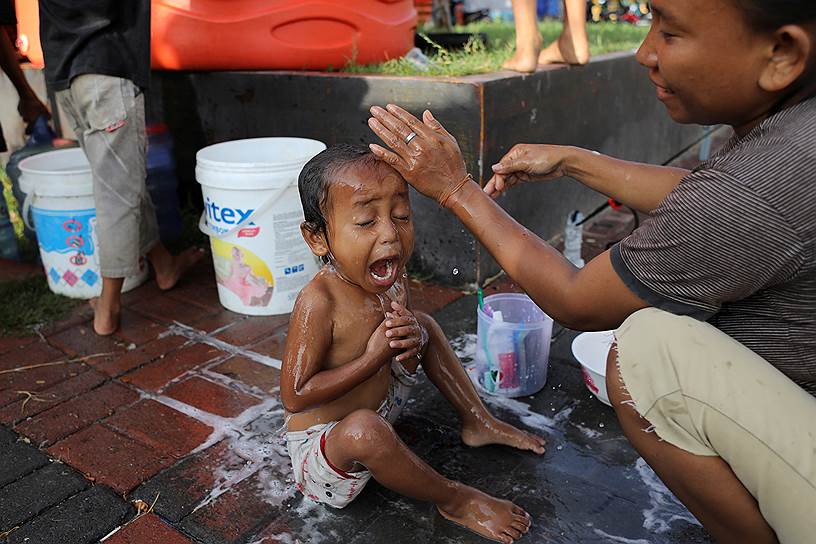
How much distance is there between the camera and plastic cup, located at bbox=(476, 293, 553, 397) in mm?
2445

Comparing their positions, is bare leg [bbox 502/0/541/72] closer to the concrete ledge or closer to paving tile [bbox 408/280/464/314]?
the concrete ledge

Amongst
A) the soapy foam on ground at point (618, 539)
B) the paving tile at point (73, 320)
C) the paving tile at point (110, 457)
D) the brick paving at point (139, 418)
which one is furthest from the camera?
the paving tile at point (73, 320)

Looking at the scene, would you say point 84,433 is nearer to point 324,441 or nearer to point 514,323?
point 324,441

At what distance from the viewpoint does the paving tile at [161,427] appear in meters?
2.24

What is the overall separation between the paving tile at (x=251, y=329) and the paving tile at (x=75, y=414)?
51 cm

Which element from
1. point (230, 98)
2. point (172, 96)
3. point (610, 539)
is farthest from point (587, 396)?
point (172, 96)

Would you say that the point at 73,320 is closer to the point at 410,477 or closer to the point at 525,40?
the point at 410,477

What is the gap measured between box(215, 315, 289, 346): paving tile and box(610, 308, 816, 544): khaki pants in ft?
6.18

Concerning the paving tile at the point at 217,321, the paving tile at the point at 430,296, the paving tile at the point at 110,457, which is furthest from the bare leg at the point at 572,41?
the paving tile at the point at 110,457

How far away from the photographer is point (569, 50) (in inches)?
148

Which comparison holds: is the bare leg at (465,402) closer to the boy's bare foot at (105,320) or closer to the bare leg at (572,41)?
the boy's bare foot at (105,320)

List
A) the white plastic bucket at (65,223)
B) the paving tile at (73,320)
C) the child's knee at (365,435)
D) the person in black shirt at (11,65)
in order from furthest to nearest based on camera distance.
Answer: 1. the person in black shirt at (11,65)
2. the white plastic bucket at (65,223)
3. the paving tile at (73,320)
4. the child's knee at (365,435)

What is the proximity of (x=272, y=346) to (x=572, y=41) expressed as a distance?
2346 millimetres

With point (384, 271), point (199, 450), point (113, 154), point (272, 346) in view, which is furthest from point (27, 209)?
point (384, 271)
